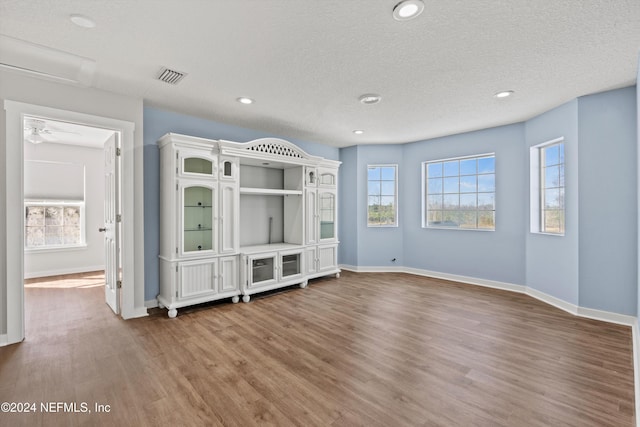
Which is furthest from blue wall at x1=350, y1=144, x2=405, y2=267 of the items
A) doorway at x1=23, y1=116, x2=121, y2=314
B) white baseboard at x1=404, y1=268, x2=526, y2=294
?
doorway at x1=23, y1=116, x2=121, y2=314

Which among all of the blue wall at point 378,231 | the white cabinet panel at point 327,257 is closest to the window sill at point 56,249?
the white cabinet panel at point 327,257

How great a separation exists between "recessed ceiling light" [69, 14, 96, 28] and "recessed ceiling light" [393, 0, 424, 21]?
6.69ft

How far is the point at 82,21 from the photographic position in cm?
202

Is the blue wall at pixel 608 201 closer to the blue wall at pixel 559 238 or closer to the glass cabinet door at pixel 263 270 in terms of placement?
the blue wall at pixel 559 238

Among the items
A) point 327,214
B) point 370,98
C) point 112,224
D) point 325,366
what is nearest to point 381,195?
point 327,214

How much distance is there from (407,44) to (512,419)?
103 inches

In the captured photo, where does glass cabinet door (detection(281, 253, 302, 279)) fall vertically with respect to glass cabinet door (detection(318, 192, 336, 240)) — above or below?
below

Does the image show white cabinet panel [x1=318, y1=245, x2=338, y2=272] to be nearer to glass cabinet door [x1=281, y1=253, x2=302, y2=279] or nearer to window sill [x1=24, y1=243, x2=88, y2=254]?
glass cabinet door [x1=281, y1=253, x2=302, y2=279]

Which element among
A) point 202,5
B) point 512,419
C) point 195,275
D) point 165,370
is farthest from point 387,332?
point 202,5

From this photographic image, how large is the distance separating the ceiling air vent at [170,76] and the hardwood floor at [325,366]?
8.21 ft

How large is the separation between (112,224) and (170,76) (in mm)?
1901

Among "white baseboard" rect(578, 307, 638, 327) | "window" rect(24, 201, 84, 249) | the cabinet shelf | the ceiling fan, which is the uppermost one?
the ceiling fan

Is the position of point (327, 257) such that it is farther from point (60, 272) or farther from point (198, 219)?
point (60, 272)

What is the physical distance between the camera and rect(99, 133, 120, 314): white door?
134 inches
